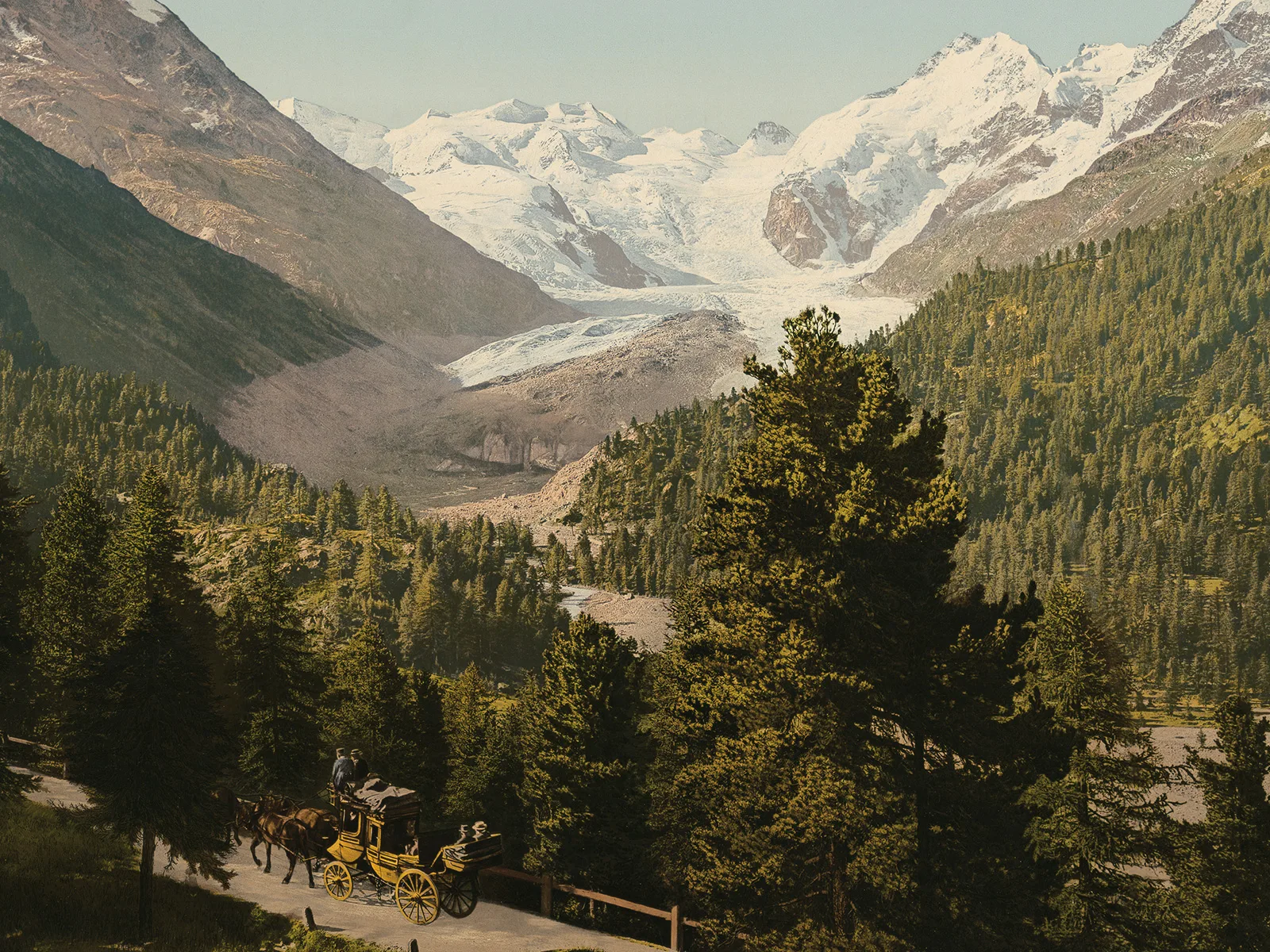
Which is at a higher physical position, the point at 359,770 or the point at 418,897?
the point at 359,770

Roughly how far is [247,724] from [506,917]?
1189 inches

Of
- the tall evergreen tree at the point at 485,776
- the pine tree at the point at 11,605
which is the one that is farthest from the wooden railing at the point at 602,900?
the tall evergreen tree at the point at 485,776

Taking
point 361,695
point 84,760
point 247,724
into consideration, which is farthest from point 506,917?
point 361,695

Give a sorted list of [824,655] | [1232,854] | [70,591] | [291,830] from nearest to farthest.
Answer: [824,655] → [291,830] → [1232,854] → [70,591]

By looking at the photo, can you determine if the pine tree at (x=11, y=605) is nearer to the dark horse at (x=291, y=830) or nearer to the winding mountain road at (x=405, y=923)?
the winding mountain road at (x=405, y=923)

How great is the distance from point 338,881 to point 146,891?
569 cm

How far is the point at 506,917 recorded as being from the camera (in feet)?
128

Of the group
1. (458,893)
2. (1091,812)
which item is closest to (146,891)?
(458,893)

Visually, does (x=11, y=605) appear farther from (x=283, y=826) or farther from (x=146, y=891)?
(x=146, y=891)

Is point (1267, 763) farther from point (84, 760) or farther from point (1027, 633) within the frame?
point (84, 760)

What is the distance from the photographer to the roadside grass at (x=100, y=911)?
35.4 meters

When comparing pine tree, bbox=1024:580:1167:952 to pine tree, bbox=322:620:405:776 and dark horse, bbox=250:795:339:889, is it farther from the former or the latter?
pine tree, bbox=322:620:405:776

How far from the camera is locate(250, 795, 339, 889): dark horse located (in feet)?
129

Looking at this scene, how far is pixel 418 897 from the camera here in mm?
36750
